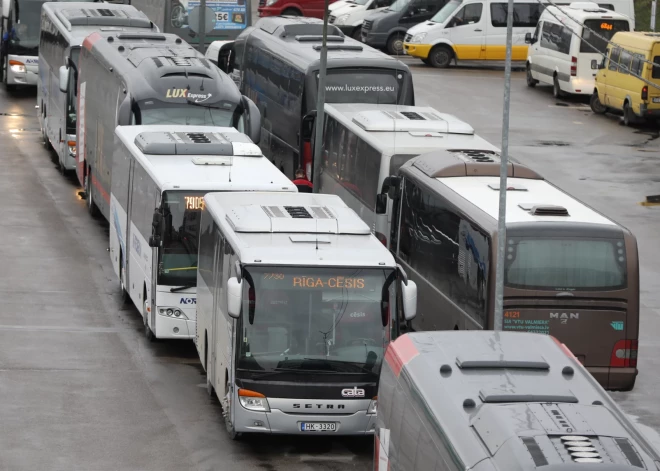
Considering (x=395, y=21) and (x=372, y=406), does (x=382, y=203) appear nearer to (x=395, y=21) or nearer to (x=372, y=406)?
(x=372, y=406)

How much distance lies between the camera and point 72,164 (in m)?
31.8

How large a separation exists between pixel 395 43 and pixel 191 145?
3226cm

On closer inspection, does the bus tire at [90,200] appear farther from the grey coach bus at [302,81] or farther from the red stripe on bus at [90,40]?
the grey coach bus at [302,81]

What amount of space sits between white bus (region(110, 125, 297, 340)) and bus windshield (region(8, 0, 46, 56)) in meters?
19.9

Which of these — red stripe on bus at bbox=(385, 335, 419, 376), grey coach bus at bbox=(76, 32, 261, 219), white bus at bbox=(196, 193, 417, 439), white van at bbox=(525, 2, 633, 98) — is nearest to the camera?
red stripe on bus at bbox=(385, 335, 419, 376)

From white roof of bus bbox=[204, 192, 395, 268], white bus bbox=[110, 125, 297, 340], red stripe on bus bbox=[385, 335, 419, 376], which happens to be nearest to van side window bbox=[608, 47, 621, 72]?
white bus bbox=[110, 125, 297, 340]

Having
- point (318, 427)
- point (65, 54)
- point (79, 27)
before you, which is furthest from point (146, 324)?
point (79, 27)

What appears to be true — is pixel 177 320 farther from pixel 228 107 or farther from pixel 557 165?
pixel 557 165

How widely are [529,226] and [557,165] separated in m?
17.8

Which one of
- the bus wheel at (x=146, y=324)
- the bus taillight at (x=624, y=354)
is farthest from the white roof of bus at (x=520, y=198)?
the bus wheel at (x=146, y=324)

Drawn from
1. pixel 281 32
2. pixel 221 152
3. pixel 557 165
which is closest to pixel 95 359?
pixel 221 152

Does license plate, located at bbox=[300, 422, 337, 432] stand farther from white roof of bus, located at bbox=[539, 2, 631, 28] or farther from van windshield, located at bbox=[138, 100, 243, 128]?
white roof of bus, located at bbox=[539, 2, 631, 28]

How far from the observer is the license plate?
15867 mm

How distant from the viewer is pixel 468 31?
49938 mm
